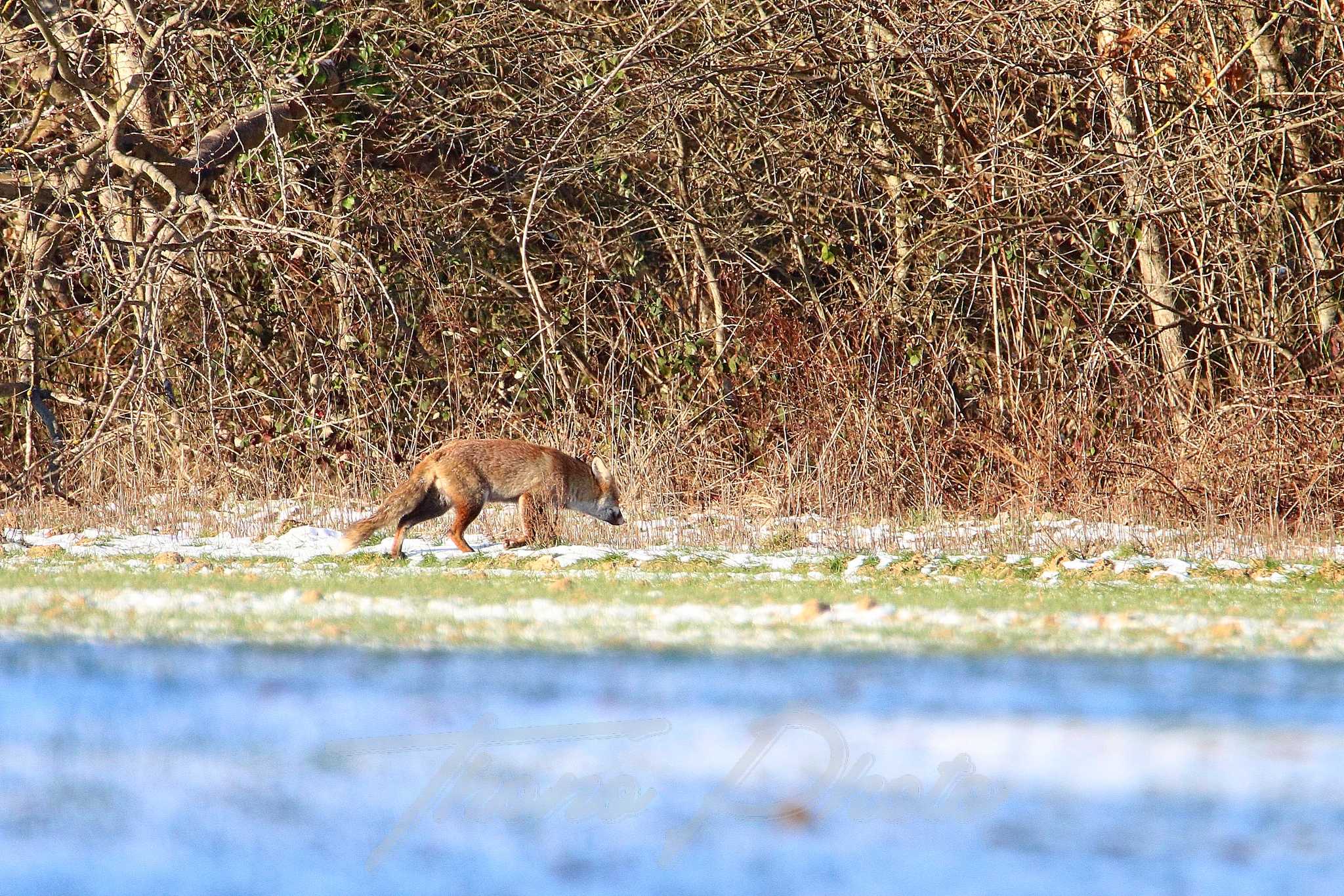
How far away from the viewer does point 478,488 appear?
1106 centimetres

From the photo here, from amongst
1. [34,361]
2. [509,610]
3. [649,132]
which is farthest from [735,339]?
[509,610]

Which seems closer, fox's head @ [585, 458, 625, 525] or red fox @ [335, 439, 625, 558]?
red fox @ [335, 439, 625, 558]

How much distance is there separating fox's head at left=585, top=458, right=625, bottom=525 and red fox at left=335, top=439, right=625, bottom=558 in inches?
7.1

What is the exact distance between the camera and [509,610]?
6.70 meters

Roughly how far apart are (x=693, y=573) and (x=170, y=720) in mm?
4305

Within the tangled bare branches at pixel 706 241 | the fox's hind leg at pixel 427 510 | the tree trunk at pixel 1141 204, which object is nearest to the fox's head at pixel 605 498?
the tangled bare branches at pixel 706 241

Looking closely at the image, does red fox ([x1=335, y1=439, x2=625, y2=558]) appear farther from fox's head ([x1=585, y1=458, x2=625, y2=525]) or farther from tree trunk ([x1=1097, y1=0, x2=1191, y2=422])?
tree trunk ([x1=1097, y1=0, x2=1191, y2=422])

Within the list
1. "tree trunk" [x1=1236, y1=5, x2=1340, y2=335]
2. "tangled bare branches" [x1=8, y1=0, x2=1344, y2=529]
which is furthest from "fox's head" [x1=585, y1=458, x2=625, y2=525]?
"tree trunk" [x1=1236, y1=5, x2=1340, y2=335]

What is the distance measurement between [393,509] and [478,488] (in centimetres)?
63

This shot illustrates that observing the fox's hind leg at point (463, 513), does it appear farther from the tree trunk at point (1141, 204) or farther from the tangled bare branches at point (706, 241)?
the tree trunk at point (1141, 204)

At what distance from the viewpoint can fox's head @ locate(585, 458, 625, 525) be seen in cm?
1208

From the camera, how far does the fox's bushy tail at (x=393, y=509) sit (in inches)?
415

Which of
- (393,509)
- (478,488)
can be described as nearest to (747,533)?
(478,488)

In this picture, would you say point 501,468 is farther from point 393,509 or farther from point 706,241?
point 706,241
